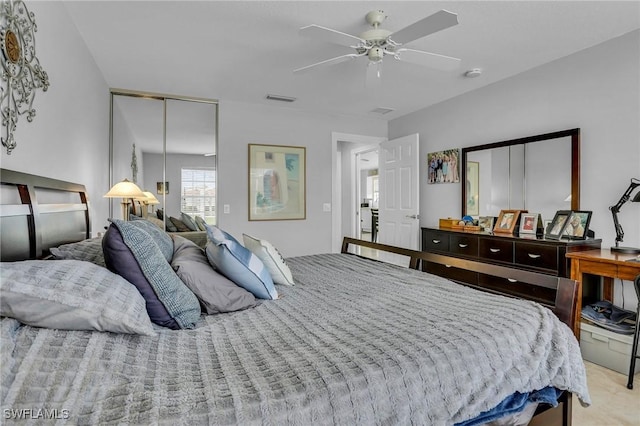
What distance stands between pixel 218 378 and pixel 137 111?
13.1 feet

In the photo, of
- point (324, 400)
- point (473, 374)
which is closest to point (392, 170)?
point (473, 374)

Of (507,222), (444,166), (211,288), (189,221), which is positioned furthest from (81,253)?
(444,166)

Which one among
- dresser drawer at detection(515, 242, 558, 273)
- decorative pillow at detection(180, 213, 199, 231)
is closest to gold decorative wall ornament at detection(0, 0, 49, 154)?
decorative pillow at detection(180, 213, 199, 231)

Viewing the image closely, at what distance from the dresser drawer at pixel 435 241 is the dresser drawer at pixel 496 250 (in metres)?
0.43

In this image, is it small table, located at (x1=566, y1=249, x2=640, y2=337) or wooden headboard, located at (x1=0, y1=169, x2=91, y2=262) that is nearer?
wooden headboard, located at (x1=0, y1=169, x2=91, y2=262)

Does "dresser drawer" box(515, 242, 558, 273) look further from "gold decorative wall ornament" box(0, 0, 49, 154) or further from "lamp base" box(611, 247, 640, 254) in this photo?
"gold decorative wall ornament" box(0, 0, 49, 154)

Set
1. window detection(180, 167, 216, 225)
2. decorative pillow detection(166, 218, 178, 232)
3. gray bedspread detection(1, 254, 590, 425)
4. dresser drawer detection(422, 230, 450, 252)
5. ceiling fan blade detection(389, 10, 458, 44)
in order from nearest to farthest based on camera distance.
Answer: gray bedspread detection(1, 254, 590, 425) < ceiling fan blade detection(389, 10, 458, 44) < dresser drawer detection(422, 230, 450, 252) < decorative pillow detection(166, 218, 178, 232) < window detection(180, 167, 216, 225)

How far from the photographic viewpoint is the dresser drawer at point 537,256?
8.77 feet

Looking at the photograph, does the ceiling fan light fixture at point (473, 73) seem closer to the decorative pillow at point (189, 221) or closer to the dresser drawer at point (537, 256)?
the dresser drawer at point (537, 256)

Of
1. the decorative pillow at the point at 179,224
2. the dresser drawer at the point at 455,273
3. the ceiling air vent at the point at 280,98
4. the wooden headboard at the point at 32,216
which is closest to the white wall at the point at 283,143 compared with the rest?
the ceiling air vent at the point at 280,98

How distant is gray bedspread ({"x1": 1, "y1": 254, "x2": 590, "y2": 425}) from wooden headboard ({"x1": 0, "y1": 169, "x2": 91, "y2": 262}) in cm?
66

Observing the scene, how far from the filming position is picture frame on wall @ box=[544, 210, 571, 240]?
2.84m

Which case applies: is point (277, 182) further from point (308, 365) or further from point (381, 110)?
point (308, 365)

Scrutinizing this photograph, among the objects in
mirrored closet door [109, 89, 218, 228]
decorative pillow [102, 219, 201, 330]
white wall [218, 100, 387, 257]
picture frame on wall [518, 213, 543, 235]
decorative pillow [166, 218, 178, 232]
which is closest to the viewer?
decorative pillow [102, 219, 201, 330]
